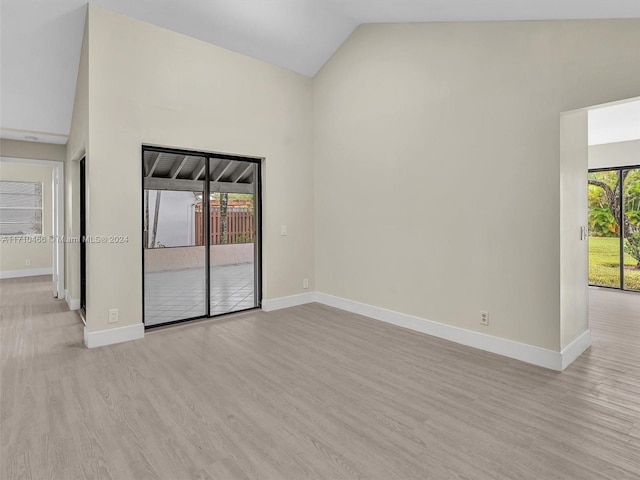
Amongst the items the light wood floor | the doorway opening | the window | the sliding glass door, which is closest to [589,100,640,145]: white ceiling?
the doorway opening

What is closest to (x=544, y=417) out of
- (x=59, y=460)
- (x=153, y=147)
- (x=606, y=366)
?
(x=606, y=366)

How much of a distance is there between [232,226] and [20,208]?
6.63 metres

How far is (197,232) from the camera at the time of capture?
173 inches

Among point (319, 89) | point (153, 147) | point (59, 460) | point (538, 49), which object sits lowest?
point (59, 460)

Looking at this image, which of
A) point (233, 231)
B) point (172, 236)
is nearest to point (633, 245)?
point (233, 231)

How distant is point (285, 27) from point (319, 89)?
1.09 m

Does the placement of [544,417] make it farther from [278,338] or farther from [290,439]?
[278,338]

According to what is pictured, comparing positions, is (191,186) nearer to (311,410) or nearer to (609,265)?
(311,410)

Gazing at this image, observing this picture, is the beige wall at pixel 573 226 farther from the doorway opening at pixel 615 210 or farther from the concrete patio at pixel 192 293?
the concrete patio at pixel 192 293

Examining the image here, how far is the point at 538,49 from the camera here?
118 inches

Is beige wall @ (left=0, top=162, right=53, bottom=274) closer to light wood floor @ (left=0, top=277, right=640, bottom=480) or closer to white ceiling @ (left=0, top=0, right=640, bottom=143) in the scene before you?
white ceiling @ (left=0, top=0, right=640, bottom=143)

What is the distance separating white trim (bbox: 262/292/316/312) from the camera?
488 cm

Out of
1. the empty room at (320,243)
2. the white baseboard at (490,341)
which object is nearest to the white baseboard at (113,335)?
the empty room at (320,243)

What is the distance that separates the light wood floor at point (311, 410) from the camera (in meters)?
1.81
